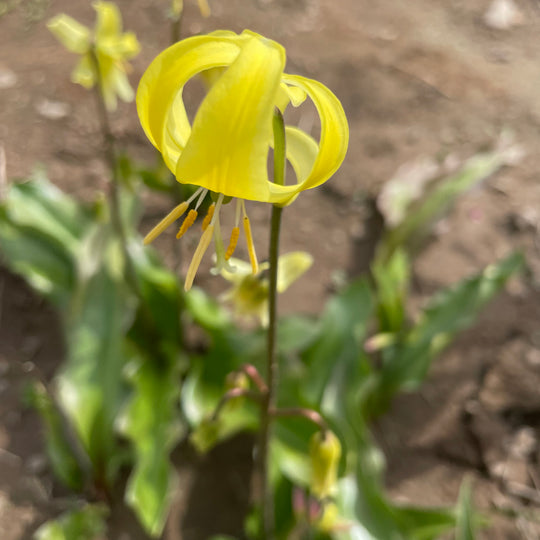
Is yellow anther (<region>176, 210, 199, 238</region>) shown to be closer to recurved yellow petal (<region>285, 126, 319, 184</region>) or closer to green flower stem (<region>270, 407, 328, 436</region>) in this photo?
recurved yellow petal (<region>285, 126, 319, 184</region>)

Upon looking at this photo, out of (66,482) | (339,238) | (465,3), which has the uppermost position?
(465,3)

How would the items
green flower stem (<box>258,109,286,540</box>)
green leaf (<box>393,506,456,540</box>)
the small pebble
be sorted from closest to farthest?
green flower stem (<box>258,109,286,540</box>) < green leaf (<box>393,506,456,540</box>) < the small pebble

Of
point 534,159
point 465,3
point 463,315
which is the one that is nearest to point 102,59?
point 463,315

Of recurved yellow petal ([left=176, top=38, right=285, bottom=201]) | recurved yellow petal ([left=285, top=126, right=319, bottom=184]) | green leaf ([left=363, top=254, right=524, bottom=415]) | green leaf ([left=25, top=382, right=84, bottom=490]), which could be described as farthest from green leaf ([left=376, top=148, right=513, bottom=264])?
recurved yellow petal ([left=176, top=38, right=285, bottom=201])

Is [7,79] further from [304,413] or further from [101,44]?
[304,413]

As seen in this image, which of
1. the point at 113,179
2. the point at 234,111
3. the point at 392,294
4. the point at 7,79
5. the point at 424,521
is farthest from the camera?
the point at 7,79

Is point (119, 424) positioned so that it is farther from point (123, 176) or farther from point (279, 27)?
point (279, 27)

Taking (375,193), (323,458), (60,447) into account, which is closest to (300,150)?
(323,458)
